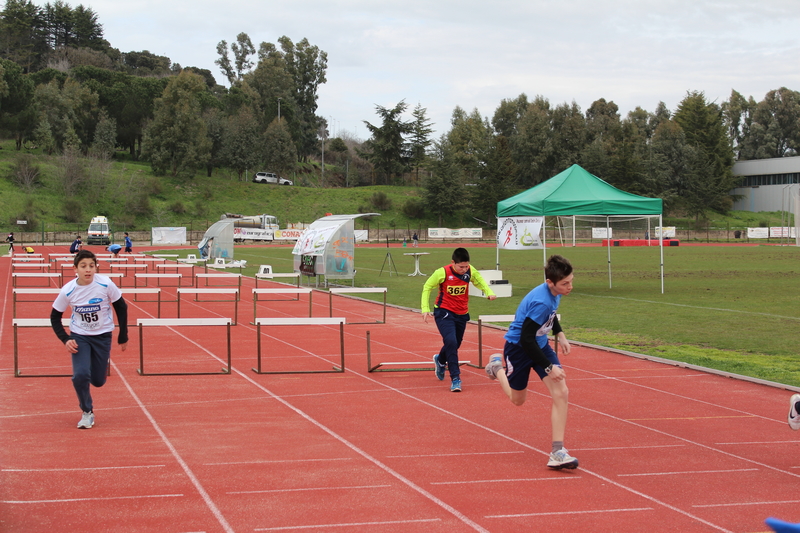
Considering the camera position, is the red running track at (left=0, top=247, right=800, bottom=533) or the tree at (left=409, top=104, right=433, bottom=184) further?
the tree at (left=409, top=104, right=433, bottom=184)

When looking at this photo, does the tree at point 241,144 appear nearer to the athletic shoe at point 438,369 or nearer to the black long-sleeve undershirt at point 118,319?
the athletic shoe at point 438,369

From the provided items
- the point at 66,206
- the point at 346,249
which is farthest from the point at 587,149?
the point at 346,249

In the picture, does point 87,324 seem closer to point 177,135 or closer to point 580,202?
point 580,202

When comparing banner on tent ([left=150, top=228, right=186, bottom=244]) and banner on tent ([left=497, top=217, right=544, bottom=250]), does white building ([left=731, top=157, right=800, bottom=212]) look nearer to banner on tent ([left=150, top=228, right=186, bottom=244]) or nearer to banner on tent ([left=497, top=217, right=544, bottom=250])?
banner on tent ([left=150, top=228, right=186, bottom=244])

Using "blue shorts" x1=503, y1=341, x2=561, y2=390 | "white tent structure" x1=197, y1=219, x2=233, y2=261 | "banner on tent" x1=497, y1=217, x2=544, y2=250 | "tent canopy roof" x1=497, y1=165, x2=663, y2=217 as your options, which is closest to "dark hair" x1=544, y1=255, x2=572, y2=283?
"blue shorts" x1=503, y1=341, x2=561, y2=390

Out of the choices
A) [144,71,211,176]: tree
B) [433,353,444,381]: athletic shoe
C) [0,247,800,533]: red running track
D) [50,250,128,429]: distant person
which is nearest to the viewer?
[0,247,800,533]: red running track

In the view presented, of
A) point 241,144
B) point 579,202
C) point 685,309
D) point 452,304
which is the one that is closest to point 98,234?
point 241,144

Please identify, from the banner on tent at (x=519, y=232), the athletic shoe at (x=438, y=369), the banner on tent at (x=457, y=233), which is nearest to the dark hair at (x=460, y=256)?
the athletic shoe at (x=438, y=369)

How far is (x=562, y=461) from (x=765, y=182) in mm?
100253

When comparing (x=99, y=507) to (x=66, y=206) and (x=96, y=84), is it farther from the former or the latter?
(x=96, y=84)

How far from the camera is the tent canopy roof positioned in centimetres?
2203

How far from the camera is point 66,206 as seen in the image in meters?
68.7

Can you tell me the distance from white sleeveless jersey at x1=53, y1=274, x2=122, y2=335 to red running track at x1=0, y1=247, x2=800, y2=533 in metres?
1.01

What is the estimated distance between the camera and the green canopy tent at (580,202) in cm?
2202
